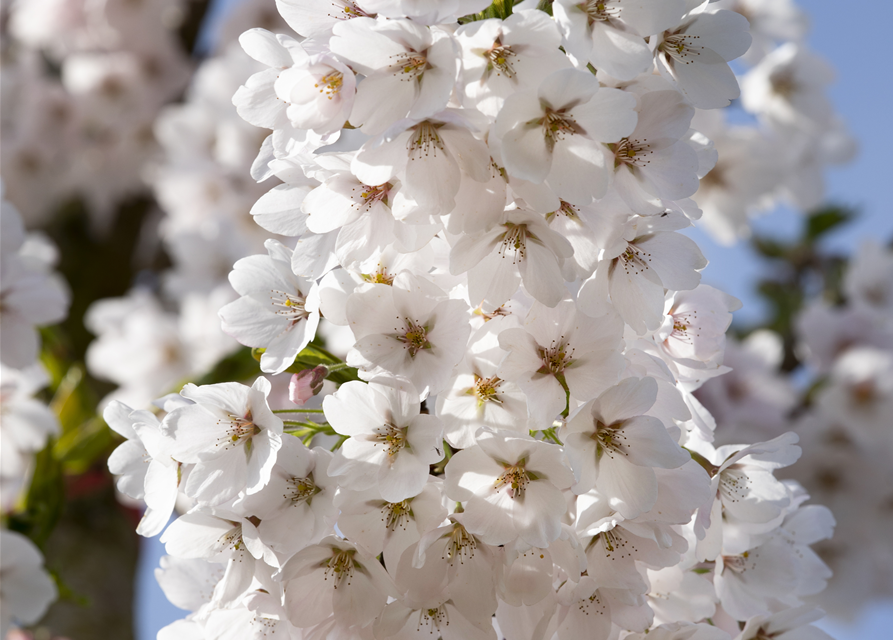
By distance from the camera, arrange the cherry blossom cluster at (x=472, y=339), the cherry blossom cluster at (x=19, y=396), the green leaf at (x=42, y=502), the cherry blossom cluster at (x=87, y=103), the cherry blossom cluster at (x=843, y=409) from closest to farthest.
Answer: the cherry blossom cluster at (x=472, y=339) → the cherry blossom cluster at (x=19, y=396) → the green leaf at (x=42, y=502) → the cherry blossom cluster at (x=843, y=409) → the cherry blossom cluster at (x=87, y=103)

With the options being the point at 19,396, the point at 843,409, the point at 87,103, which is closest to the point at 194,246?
the point at 19,396

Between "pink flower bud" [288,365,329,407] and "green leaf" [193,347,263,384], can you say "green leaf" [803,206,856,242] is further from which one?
"pink flower bud" [288,365,329,407]

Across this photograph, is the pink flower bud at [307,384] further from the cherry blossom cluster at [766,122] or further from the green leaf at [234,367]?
the cherry blossom cluster at [766,122]

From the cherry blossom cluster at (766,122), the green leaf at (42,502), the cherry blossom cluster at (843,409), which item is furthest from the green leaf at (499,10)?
the cherry blossom cluster at (843,409)

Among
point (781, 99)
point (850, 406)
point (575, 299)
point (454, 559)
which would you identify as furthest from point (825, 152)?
point (454, 559)

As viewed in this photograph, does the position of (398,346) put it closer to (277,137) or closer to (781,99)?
(277,137)

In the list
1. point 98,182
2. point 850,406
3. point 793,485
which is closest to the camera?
point 793,485
